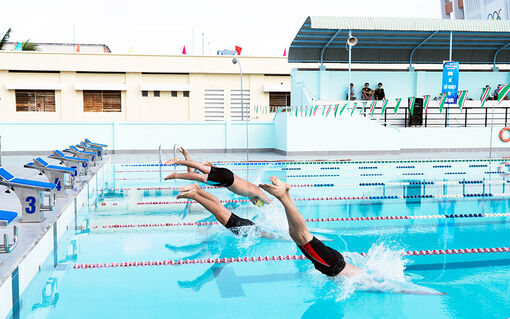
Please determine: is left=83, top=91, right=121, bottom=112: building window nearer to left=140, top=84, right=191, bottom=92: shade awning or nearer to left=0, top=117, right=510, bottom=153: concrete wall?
left=140, top=84, right=191, bottom=92: shade awning

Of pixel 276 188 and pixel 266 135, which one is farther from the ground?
pixel 266 135

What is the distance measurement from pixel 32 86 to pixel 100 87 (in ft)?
10.8

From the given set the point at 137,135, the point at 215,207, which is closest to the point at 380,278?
the point at 215,207

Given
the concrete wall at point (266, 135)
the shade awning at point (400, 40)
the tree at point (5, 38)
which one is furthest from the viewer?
the tree at point (5, 38)

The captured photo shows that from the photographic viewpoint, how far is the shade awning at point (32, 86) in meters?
24.0

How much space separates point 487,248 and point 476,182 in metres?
4.95

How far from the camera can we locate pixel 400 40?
62.7ft

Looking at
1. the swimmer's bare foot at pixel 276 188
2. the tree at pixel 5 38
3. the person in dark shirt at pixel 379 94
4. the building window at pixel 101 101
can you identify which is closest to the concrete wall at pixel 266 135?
the person in dark shirt at pixel 379 94

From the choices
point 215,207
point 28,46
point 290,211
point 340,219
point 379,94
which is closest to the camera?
point 290,211

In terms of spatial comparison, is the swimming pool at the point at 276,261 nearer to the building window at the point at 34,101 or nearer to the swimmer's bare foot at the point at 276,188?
the swimmer's bare foot at the point at 276,188

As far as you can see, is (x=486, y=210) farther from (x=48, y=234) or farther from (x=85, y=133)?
(x=85, y=133)

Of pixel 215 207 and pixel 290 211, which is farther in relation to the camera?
pixel 215 207

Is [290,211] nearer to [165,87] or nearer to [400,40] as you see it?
[400,40]

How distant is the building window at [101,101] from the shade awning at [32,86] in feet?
4.84
